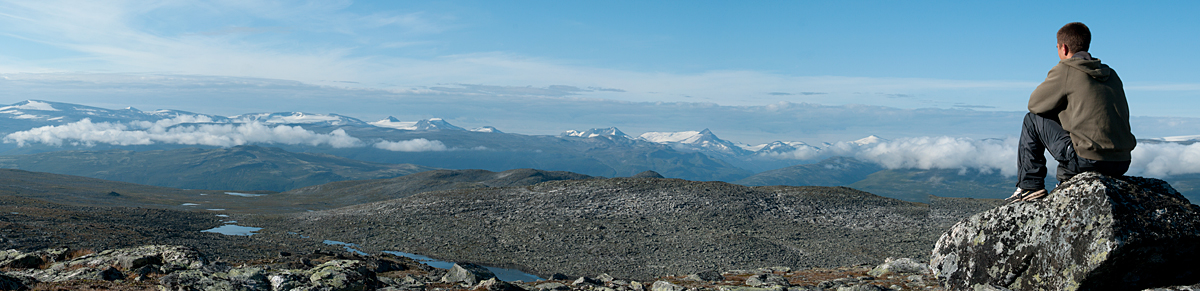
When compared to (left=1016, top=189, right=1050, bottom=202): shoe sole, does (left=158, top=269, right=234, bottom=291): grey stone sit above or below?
below

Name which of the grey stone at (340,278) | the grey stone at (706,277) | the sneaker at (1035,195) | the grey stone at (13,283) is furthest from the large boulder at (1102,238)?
the grey stone at (13,283)

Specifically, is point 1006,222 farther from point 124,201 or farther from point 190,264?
point 124,201

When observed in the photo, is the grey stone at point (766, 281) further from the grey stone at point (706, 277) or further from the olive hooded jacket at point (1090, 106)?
the olive hooded jacket at point (1090, 106)

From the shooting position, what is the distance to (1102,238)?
7.45m

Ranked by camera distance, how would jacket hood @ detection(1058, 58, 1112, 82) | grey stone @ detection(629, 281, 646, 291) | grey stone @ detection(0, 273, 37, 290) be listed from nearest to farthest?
jacket hood @ detection(1058, 58, 1112, 82), grey stone @ detection(0, 273, 37, 290), grey stone @ detection(629, 281, 646, 291)

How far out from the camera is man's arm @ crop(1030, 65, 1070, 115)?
709 cm

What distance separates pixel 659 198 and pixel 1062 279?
53.1 m

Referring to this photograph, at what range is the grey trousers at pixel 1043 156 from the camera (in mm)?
7488

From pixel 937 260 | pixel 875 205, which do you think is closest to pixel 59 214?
pixel 937 260

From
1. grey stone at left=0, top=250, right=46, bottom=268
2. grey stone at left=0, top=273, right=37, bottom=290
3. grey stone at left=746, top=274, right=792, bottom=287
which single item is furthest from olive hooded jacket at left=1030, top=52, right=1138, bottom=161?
grey stone at left=0, top=250, right=46, bottom=268

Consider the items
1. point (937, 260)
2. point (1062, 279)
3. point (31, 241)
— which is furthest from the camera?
point (31, 241)

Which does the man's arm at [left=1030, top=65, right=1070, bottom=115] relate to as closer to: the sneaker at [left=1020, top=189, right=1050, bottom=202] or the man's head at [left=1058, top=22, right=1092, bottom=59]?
the man's head at [left=1058, top=22, right=1092, bottom=59]

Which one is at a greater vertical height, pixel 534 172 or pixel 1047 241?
pixel 1047 241

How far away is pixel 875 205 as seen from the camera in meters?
58.5
